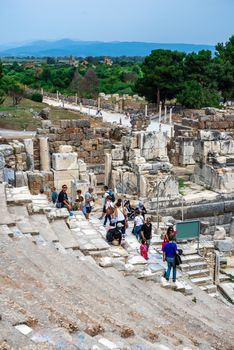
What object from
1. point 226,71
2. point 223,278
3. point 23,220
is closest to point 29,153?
point 23,220

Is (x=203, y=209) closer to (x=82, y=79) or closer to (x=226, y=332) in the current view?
(x=226, y=332)

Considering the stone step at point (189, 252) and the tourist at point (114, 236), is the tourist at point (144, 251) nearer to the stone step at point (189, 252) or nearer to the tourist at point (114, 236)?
the tourist at point (114, 236)

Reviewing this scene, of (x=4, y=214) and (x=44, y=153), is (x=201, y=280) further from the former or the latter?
(x=44, y=153)

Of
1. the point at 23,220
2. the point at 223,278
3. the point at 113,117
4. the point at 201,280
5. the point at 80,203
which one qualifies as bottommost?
the point at 113,117

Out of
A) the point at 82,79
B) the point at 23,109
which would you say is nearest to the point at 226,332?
the point at 23,109

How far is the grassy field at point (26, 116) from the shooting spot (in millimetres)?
33188

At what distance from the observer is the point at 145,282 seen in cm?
983

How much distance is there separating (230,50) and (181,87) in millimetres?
8581

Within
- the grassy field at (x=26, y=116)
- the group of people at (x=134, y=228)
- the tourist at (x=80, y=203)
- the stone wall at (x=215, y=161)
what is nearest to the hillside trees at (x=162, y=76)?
the grassy field at (x=26, y=116)

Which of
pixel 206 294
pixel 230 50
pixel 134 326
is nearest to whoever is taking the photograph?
pixel 134 326

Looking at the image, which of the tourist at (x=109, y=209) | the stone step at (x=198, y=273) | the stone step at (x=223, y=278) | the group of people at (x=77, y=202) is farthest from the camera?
the group of people at (x=77, y=202)

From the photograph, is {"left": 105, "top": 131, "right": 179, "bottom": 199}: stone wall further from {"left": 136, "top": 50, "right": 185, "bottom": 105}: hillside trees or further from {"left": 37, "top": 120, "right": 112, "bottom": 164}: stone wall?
{"left": 136, "top": 50, "right": 185, "bottom": 105}: hillside trees

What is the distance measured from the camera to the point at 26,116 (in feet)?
121

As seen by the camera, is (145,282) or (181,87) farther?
(181,87)
